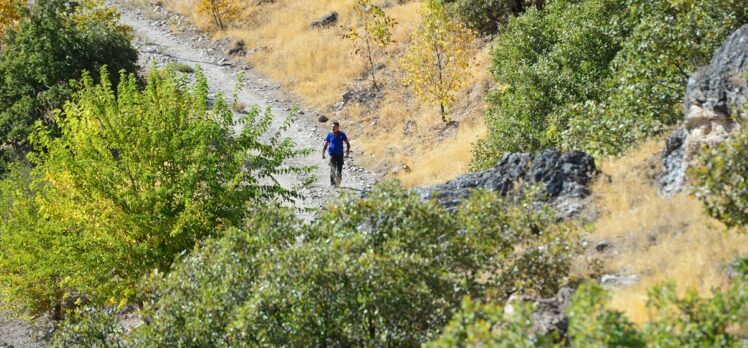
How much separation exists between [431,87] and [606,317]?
2212 cm

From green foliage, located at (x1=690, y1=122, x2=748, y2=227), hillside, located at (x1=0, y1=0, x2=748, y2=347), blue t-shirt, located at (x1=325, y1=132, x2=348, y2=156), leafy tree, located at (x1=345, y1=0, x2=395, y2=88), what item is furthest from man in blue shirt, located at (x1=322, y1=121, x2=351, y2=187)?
green foliage, located at (x1=690, y1=122, x2=748, y2=227)

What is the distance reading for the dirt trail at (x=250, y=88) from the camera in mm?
24812

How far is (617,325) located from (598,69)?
13.1 meters

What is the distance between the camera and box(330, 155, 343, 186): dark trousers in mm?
22547

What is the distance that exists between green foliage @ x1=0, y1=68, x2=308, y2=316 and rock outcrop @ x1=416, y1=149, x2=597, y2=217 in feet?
14.3

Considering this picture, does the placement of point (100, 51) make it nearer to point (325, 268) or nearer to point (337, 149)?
point (337, 149)

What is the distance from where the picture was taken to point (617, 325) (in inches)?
288

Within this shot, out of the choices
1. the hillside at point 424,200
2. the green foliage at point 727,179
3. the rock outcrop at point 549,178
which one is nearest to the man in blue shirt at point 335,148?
the hillside at point 424,200

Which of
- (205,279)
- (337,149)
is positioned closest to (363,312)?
(205,279)

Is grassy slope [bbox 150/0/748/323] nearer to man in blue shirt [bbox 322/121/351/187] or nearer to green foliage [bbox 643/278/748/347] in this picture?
green foliage [bbox 643/278/748/347]

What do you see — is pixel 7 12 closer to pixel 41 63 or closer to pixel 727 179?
pixel 41 63

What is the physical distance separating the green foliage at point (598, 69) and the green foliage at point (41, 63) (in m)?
16.4

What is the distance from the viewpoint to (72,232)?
16.9 meters

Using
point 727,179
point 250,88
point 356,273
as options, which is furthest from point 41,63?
point 727,179
